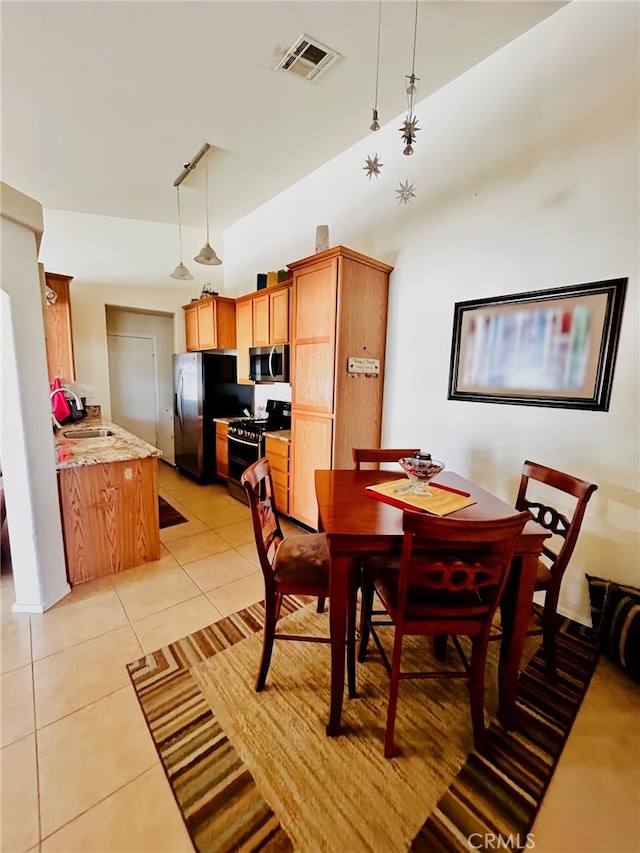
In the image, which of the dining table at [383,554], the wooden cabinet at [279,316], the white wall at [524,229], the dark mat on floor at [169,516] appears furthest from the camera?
the wooden cabinet at [279,316]

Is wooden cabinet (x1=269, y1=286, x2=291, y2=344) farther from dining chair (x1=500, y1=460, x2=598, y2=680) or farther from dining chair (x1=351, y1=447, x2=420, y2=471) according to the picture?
dining chair (x1=500, y1=460, x2=598, y2=680)

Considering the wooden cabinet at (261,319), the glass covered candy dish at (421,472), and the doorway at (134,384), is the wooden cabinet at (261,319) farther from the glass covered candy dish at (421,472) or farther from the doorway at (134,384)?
the glass covered candy dish at (421,472)

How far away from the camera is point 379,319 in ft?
9.74

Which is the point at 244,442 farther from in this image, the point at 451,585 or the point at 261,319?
the point at 451,585

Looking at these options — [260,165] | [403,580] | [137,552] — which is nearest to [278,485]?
[137,552]

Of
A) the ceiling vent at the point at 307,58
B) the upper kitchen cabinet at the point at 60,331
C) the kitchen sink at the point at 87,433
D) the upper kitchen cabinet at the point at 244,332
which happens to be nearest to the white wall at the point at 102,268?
the upper kitchen cabinet at the point at 60,331

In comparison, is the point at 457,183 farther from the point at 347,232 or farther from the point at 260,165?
the point at 260,165

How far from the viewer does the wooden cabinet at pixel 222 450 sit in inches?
167

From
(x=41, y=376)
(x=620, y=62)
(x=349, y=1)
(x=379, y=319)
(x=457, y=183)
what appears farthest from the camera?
(x=379, y=319)

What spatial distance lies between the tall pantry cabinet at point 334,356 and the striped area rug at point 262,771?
5.36 feet

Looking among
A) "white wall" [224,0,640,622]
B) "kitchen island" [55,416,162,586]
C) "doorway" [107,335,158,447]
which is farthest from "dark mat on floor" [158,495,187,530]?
"white wall" [224,0,640,622]

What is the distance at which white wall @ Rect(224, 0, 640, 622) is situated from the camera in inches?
72.3

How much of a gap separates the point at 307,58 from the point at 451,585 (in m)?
3.21

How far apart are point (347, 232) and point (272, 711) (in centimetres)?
366
